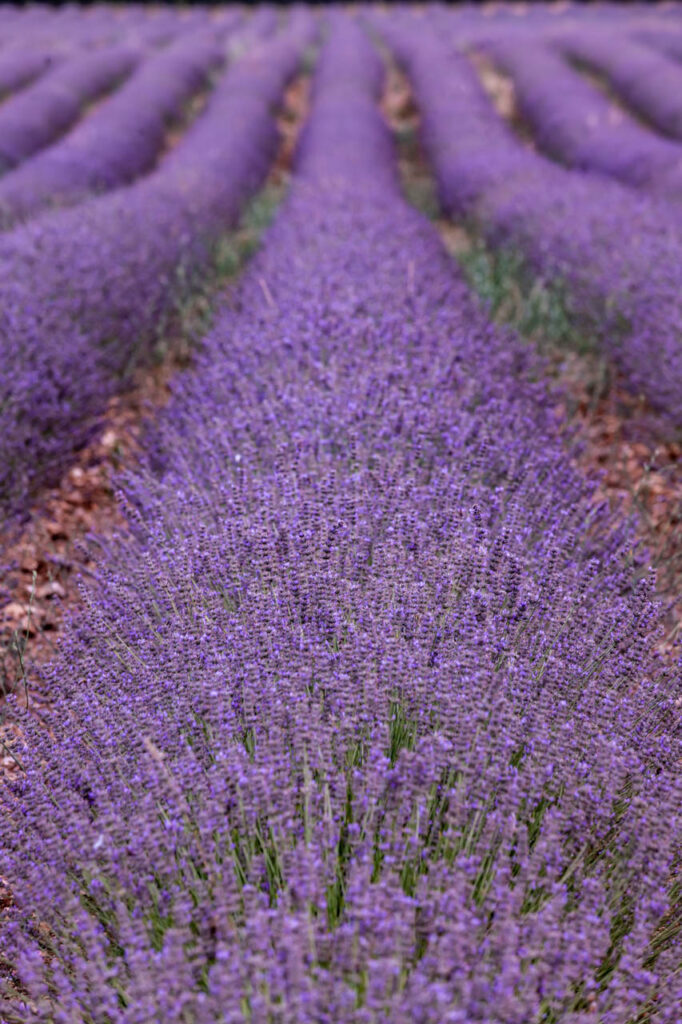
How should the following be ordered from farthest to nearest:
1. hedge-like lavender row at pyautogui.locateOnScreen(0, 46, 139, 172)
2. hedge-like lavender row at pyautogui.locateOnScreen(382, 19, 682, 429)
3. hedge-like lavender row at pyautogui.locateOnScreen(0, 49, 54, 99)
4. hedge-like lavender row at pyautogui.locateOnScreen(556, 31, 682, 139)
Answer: hedge-like lavender row at pyautogui.locateOnScreen(0, 49, 54, 99) → hedge-like lavender row at pyautogui.locateOnScreen(556, 31, 682, 139) → hedge-like lavender row at pyautogui.locateOnScreen(0, 46, 139, 172) → hedge-like lavender row at pyautogui.locateOnScreen(382, 19, 682, 429)

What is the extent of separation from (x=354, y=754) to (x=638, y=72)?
11219 mm

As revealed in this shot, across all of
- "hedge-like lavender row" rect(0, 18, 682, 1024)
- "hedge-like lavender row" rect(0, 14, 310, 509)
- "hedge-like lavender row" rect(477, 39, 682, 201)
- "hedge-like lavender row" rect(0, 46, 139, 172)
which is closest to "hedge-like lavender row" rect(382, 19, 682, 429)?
"hedge-like lavender row" rect(477, 39, 682, 201)

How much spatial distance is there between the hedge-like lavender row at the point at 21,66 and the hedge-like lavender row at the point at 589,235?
19.1ft

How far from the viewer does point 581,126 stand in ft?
29.0

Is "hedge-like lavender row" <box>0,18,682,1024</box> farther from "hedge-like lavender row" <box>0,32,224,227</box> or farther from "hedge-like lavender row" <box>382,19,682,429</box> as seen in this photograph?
"hedge-like lavender row" <box>0,32,224,227</box>

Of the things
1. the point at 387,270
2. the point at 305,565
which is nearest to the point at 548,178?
the point at 387,270

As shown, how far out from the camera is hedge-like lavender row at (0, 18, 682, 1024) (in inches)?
49.1

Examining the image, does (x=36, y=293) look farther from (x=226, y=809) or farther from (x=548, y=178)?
(x=548, y=178)

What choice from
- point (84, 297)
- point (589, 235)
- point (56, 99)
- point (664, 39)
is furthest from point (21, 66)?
point (589, 235)

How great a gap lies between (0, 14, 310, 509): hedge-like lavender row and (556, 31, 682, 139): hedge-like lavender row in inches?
190

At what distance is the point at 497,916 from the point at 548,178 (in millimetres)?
6361

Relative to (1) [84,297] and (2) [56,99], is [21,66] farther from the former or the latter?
(1) [84,297]

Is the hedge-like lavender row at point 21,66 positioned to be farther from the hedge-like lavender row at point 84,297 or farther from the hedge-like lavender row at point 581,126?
the hedge-like lavender row at point 581,126

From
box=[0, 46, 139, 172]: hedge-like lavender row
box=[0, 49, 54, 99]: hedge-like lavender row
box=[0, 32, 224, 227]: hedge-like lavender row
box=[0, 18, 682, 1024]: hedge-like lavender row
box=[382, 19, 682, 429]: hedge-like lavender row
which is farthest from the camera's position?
box=[0, 49, 54, 99]: hedge-like lavender row
